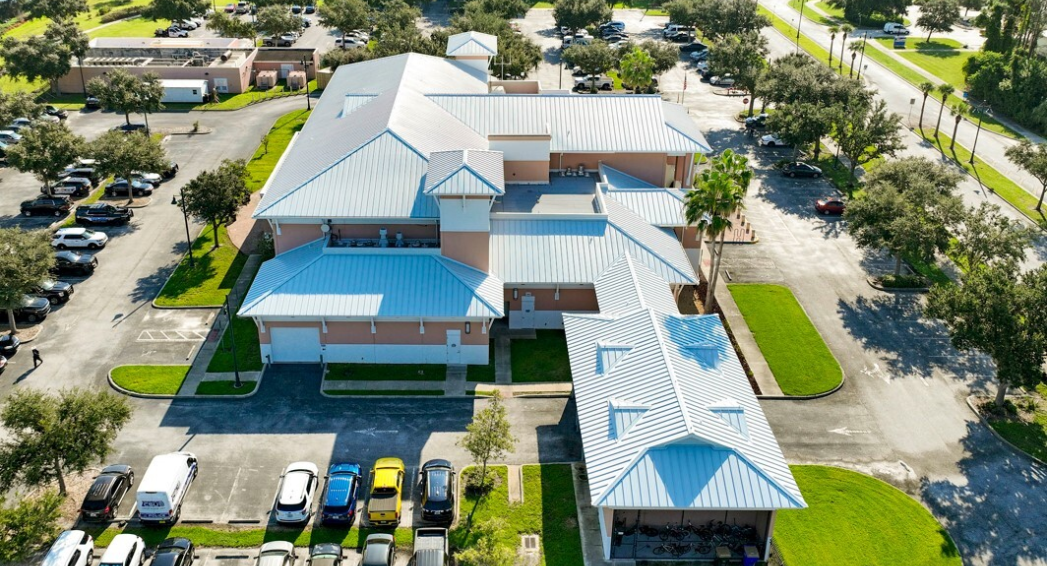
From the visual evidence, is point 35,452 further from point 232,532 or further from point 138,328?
point 138,328

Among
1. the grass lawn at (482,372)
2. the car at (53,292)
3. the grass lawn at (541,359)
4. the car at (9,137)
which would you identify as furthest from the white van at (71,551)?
the car at (9,137)

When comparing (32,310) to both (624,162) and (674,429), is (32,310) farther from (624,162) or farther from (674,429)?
(624,162)

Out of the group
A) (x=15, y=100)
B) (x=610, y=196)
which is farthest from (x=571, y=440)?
(x=15, y=100)

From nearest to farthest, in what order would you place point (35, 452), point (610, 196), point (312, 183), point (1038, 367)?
point (35, 452), point (1038, 367), point (312, 183), point (610, 196)

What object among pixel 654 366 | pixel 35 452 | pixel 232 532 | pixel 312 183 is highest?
pixel 312 183

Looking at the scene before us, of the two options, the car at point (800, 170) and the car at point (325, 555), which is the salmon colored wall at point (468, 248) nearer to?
the car at point (325, 555)
